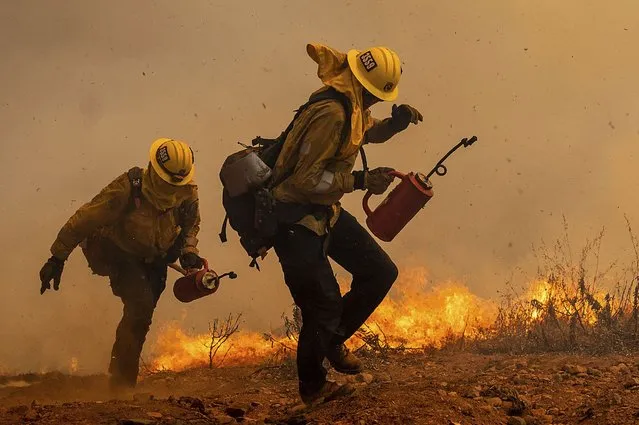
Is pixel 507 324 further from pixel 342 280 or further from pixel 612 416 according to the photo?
pixel 612 416

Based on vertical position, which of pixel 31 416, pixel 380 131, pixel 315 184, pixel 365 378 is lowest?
pixel 31 416

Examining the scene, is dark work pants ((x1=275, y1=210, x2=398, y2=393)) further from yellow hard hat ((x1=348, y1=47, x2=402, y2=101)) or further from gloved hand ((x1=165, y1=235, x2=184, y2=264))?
gloved hand ((x1=165, y1=235, x2=184, y2=264))

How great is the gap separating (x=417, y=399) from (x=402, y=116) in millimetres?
1811

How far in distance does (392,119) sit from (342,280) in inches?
197

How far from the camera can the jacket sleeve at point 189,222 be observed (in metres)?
5.68

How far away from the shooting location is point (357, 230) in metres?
3.97

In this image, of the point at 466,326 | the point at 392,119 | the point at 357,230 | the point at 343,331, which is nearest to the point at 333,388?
the point at 343,331

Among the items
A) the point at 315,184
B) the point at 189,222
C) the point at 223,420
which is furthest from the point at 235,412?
the point at 189,222

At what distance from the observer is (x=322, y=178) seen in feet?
11.5

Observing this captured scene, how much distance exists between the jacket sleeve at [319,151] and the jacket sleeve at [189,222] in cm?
235

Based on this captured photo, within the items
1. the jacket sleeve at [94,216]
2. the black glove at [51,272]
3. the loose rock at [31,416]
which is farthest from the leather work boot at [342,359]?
the black glove at [51,272]

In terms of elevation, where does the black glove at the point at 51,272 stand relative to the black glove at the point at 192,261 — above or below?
below

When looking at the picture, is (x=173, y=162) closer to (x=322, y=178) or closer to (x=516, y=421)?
(x=322, y=178)

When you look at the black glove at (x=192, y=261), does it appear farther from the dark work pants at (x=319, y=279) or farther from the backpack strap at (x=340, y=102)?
the backpack strap at (x=340, y=102)
